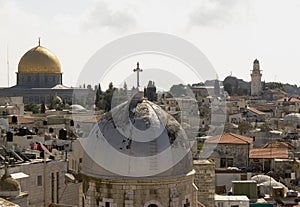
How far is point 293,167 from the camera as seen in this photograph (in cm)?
2823

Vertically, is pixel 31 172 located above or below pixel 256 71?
below

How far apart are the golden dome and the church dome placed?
215 ft

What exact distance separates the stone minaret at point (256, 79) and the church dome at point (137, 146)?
279 feet

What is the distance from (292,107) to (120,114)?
6755 centimetres

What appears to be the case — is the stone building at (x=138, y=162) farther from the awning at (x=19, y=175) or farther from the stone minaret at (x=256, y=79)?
the stone minaret at (x=256, y=79)

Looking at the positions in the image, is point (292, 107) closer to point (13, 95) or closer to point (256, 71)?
point (256, 71)

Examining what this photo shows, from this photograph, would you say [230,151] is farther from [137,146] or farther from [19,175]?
[137,146]

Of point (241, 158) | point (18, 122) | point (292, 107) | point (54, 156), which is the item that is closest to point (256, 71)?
point (292, 107)

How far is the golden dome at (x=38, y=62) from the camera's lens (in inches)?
2936

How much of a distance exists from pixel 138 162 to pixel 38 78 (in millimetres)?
67917

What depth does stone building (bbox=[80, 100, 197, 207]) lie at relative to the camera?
1001 centimetres

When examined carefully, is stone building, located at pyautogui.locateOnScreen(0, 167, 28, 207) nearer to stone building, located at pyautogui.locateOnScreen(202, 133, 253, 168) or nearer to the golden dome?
stone building, located at pyautogui.locateOnScreen(202, 133, 253, 168)

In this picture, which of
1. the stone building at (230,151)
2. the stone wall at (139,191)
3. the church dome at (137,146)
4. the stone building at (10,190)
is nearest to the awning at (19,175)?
the stone building at (10,190)

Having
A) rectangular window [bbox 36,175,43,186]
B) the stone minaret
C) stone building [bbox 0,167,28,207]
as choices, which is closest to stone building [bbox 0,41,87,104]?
the stone minaret
